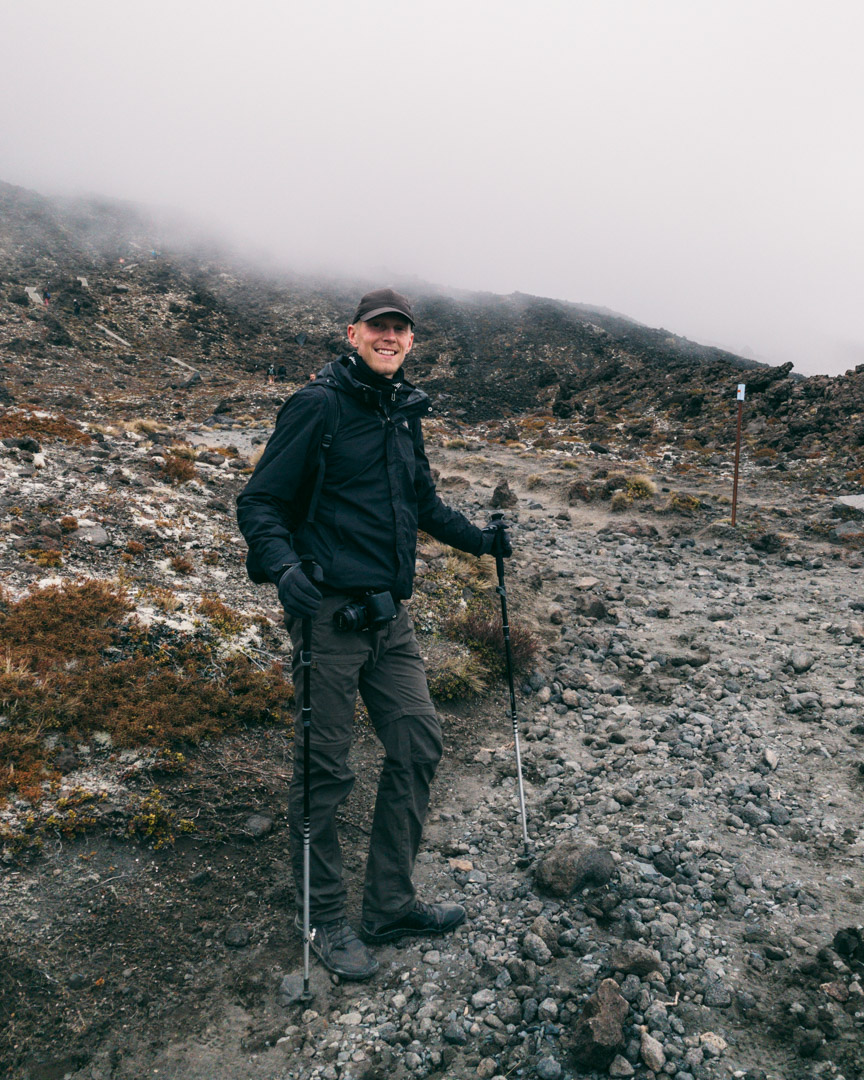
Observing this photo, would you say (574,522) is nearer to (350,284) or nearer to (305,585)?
(305,585)

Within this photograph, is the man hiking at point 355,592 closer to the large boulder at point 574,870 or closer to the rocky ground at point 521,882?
the rocky ground at point 521,882

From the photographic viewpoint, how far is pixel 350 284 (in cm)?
8562

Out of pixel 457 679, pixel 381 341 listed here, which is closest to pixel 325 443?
pixel 381 341

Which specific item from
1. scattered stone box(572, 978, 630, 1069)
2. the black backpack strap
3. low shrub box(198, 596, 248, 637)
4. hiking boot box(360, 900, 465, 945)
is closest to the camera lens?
the black backpack strap

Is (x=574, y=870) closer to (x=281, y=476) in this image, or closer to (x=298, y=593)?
(x=298, y=593)

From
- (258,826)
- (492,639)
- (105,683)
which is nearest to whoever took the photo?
(258,826)

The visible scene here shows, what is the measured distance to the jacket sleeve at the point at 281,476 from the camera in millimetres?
3400

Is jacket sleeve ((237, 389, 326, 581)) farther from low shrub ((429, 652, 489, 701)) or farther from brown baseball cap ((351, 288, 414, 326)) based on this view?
low shrub ((429, 652, 489, 701))

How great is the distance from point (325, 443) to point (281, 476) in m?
0.29

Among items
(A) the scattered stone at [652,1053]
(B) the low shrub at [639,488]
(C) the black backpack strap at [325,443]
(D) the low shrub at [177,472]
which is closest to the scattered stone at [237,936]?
(A) the scattered stone at [652,1053]

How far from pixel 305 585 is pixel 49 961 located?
2.39 metres

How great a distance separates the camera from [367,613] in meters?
3.56

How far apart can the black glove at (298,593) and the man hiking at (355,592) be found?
143 millimetres

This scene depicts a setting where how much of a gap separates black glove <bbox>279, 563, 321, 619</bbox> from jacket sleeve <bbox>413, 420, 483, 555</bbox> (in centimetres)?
118
